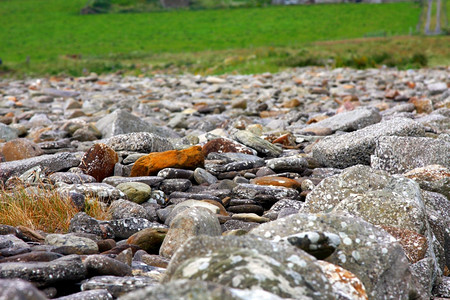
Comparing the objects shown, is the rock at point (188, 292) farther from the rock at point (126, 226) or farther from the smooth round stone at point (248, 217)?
the smooth round stone at point (248, 217)

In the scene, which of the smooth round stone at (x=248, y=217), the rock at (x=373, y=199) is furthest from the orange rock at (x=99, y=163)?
the rock at (x=373, y=199)

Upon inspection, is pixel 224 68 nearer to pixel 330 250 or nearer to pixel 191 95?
pixel 191 95

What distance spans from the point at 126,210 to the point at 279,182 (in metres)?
1.49

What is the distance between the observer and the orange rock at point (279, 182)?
15.2 feet

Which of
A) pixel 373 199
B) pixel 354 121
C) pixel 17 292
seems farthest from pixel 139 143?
pixel 17 292

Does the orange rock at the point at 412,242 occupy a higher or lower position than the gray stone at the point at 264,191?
higher

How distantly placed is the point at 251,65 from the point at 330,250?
19276 millimetres

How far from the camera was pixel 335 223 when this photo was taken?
8.49 ft

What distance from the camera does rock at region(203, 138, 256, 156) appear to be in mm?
5830

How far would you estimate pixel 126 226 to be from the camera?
3646mm

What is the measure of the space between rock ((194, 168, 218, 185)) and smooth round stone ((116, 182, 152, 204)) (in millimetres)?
608

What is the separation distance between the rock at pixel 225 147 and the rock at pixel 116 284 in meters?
3.43

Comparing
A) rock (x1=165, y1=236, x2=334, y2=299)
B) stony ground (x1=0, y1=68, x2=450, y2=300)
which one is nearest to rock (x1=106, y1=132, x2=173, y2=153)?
stony ground (x1=0, y1=68, x2=450, y2=300)

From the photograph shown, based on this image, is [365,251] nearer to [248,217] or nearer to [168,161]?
[248,217]
